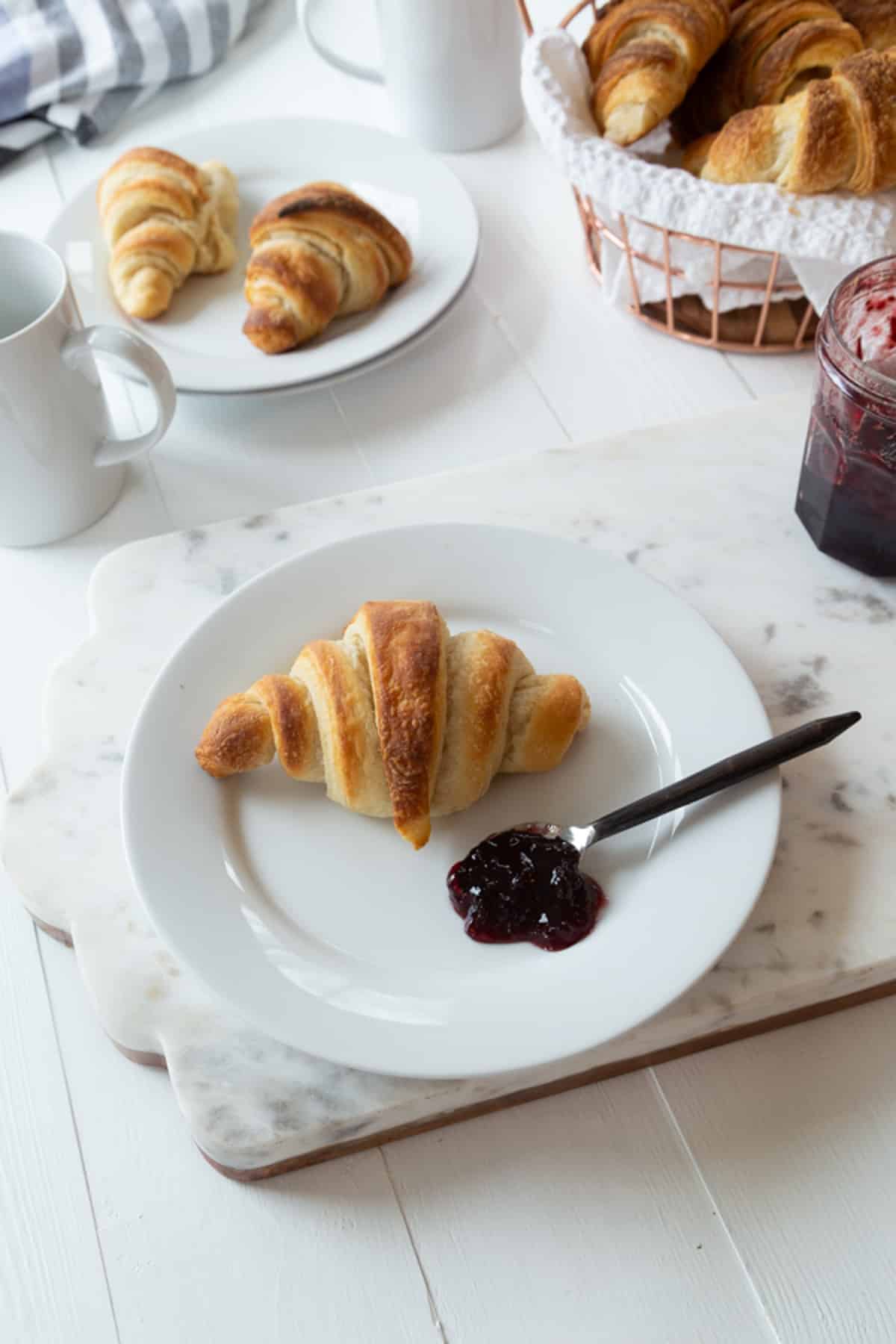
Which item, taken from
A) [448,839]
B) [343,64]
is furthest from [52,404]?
[343,64]

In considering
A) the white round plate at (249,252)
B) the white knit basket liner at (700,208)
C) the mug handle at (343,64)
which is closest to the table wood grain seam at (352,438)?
the white round plate at (249,252)

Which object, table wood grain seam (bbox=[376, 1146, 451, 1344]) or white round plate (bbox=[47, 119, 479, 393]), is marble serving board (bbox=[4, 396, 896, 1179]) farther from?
white round plate (bbox=[47, 119, 479, 393])

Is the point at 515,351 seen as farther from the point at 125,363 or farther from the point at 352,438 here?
the point at 125,363

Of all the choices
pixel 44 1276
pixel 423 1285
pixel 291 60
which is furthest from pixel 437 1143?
pixel 291 60


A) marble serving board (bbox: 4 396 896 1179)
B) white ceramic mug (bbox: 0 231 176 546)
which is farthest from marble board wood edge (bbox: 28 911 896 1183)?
white ceramic mug (bbox: 0 231 176 546)

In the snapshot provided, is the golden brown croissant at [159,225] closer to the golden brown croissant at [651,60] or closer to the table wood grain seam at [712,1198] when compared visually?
the golden brown croissant at [651,60]

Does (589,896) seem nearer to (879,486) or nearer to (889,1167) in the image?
(889,1167)
